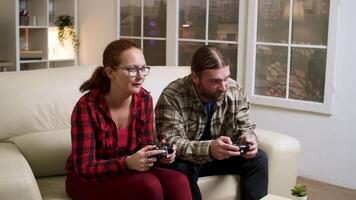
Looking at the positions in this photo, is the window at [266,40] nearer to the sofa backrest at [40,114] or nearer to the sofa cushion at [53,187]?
the sofa backrest at [40,114]

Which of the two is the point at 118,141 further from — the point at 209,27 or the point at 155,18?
the point at 155,18

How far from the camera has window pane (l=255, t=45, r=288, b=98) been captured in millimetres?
3811

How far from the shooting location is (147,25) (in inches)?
185

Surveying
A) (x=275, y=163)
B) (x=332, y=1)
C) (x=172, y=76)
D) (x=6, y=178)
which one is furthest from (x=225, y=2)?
(x=6, y=178)

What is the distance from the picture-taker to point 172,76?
115 inches

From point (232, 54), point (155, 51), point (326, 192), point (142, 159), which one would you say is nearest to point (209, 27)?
point (232, 54)

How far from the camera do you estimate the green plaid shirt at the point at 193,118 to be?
233 centimetres

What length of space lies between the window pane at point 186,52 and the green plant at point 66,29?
1.30 metres

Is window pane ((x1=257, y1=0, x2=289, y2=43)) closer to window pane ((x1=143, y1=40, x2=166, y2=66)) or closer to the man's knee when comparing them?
window pane ((x1=143, y1=40, x2=166, y2=66))

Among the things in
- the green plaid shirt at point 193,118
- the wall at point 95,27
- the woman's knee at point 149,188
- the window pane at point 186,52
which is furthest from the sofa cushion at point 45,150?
the wall at point 95,27

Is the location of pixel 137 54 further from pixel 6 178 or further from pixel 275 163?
pixel 275 163

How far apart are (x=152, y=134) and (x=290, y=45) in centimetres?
179

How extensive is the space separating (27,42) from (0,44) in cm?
30

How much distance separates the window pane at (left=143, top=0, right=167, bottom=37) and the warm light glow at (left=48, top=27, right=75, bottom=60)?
955 mm
